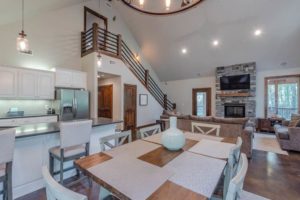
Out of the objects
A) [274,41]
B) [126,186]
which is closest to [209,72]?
[274,41]

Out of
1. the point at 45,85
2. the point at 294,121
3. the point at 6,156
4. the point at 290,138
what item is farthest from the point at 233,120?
the point at 45,85

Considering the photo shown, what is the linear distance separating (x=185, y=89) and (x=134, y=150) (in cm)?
746

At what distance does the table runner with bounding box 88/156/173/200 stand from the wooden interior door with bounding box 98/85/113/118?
4.90m

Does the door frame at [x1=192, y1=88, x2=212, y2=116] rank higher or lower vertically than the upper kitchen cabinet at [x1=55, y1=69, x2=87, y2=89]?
lower

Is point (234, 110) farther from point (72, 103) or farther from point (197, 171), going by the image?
point (197, 171)

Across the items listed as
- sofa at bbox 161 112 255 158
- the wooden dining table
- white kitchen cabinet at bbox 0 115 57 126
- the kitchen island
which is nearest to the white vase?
the wooden dining table

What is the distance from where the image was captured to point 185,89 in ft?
28.3

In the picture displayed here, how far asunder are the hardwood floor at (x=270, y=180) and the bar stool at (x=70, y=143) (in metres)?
0.41

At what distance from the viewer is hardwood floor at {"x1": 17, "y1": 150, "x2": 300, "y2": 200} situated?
2.13 m

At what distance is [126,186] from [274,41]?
702cm

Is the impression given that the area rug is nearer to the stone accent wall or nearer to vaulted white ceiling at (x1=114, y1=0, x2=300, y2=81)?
the stone accent wall

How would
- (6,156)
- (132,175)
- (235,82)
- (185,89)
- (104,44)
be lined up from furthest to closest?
(185,89) < (235,82) < (104,44) < (6,156) < (132,175)

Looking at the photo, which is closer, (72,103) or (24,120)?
(24,120)

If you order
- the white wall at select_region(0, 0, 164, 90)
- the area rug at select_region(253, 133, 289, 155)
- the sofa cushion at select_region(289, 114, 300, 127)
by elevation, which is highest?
the white wall at select_region(0, 0, 164, 90)
